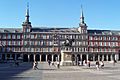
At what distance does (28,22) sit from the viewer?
138 meters

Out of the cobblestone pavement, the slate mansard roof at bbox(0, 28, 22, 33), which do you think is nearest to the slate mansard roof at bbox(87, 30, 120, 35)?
the slate mansard roof at bbox(0, 28, 22, 33)

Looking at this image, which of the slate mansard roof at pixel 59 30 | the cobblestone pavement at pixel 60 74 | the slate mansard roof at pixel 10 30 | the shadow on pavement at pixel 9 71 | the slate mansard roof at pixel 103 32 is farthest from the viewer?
the slate mansard roof at pixel 103 32

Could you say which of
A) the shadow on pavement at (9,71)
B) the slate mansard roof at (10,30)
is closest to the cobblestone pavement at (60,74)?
the shadow on pavement at (9,71)

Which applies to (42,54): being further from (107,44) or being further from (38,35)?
(107,44)

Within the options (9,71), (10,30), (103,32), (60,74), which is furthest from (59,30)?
(60,74)

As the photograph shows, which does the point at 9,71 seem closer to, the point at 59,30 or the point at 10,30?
the point at 10,30

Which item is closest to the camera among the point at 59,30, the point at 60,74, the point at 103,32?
the point at 60,74

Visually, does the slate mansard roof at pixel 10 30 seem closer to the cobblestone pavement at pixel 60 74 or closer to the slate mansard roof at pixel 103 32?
the slate mansard roof at pixel 103 32

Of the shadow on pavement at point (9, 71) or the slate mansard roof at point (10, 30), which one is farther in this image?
the slate mansard roof at point (10, 30)

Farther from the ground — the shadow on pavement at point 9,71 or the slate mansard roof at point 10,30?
the slate mansard roof at point 10,30

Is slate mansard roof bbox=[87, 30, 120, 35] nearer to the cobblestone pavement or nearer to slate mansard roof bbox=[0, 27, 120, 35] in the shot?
slate mansard roof bbox=[0, 27, 120, 35]

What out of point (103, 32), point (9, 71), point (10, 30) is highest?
point (10, 30)

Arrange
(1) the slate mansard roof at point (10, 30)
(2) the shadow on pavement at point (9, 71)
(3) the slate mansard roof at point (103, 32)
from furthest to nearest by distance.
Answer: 1. (3) the slate mansard roof at point (103, 32)
2. (1) the slate mansard roof at point (10, 30)
3. (2) the shadow on pavement at point (9, 71)

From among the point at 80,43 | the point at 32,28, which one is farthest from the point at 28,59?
the point at 80,43
